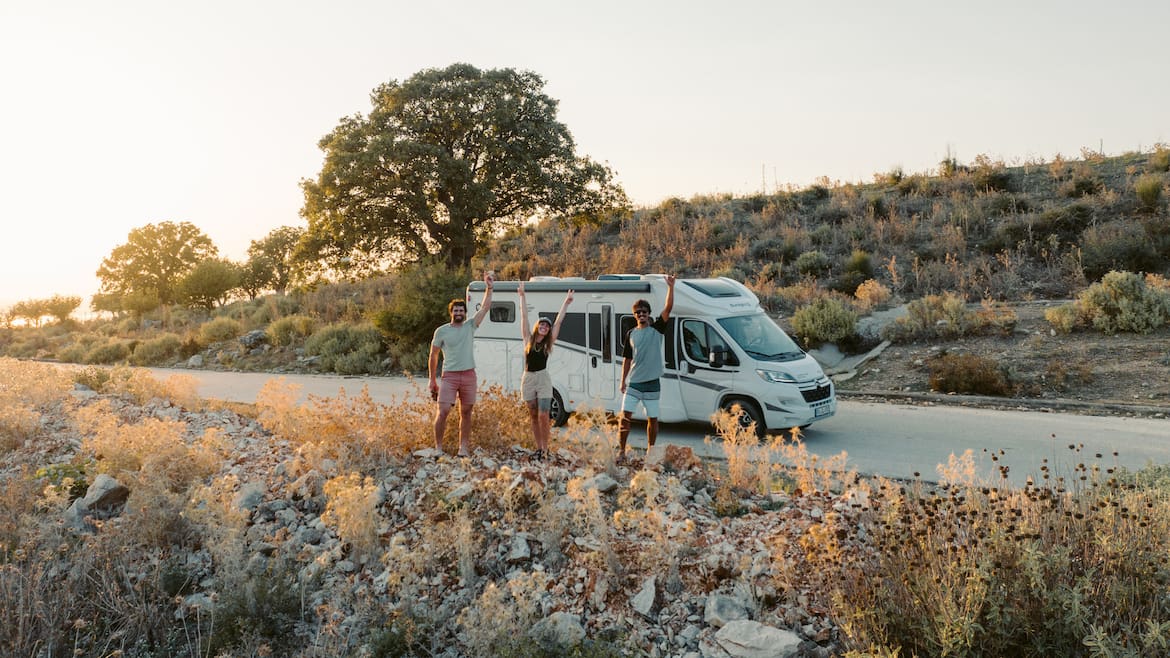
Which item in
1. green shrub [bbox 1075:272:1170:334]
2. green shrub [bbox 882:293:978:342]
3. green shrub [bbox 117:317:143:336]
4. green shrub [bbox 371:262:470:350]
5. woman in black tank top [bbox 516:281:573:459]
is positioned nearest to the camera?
woman in black tank top [bbox 516:281:573:459]

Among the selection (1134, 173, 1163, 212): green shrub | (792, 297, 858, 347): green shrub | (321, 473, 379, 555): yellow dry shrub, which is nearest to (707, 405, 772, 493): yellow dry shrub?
(321, 473, 379, 555): yellow dry shrub

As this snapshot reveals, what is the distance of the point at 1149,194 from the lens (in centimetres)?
2709

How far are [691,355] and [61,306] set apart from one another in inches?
2452

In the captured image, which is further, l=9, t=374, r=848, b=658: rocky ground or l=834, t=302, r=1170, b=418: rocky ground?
l=834, t=302, r=1170, b=418: rocky ground

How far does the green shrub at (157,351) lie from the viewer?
2872cm

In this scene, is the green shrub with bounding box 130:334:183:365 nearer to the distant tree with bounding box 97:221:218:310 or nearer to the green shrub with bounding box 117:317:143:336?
the green shrub with bounding box 117:317:143:336

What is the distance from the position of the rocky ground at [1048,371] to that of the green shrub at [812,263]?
11481 mm

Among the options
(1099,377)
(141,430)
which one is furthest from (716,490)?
(1099,377)

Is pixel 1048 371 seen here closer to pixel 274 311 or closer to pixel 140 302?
pixel 274 311

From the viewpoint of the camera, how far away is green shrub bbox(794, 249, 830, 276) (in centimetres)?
2816

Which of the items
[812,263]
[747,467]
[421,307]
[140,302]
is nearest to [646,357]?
[747,467]

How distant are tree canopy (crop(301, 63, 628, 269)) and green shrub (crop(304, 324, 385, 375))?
2431 mm

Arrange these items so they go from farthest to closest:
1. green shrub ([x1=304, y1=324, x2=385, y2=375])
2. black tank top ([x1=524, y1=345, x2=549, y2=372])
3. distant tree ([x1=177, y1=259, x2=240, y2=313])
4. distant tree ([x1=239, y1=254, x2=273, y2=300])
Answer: distant tree ([x1=239, y1=254, x2=273, y2=300])
distant tree ([x1=177, y1=259, x2=240, y2=313])
green shrub ([x1=304, y1=324, x2=385, y2=375])
black tank top ([x1=524, y1=345, x2=549, y2=372])

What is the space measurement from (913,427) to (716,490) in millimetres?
5219
